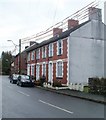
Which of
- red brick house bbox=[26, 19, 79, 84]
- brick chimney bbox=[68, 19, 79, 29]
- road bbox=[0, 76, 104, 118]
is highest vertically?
brick chimney bbox=[68, 19, 79, 29]

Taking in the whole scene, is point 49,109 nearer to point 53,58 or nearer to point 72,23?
point 53,58

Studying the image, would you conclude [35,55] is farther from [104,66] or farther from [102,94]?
[102,94]

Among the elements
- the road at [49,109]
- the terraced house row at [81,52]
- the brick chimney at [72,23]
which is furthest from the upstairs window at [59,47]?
the road at [49,109]

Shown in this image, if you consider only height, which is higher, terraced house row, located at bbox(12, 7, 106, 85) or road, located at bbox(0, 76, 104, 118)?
terraced house row, located at bbox(12, 7, 106, 85)

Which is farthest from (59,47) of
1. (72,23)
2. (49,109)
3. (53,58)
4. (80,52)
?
(49,109)

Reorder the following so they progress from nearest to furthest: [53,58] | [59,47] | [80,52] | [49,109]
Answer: [49,109] < [80,52] < [59,47] < [53,58]

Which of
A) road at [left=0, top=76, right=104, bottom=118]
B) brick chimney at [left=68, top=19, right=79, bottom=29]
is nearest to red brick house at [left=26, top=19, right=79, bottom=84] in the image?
brick chimney at [left=68, top=19, right=79, bottom=29]

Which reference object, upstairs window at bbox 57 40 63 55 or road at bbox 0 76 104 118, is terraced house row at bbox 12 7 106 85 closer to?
upstairs window at bbox 57 40 63 55

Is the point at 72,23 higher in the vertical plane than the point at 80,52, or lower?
higher

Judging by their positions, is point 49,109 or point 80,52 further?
point 80,52

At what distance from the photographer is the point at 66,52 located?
31.1 m

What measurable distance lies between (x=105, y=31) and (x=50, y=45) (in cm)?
784

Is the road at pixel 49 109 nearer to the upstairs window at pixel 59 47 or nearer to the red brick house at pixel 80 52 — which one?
the red brick house at pixel 80 52

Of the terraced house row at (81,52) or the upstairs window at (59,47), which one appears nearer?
the terraced house row at (81,52)
